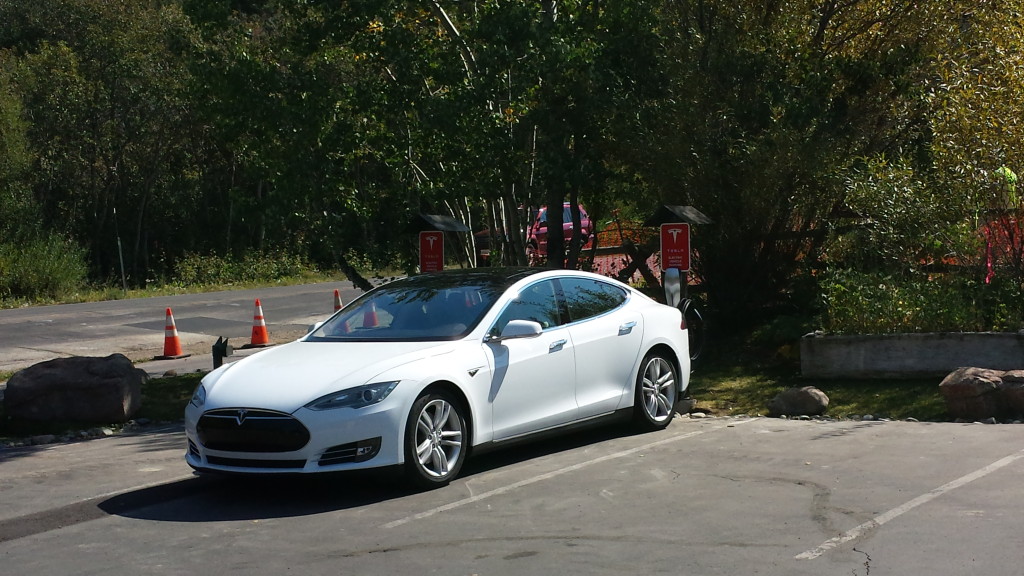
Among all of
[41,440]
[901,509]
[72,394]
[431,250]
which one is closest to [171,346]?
[431,250]

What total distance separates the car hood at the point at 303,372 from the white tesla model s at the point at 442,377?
0.01 metres

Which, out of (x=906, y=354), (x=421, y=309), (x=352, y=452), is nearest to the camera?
(x=352, y=452)

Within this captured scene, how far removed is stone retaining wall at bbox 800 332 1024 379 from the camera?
1132 centimetres

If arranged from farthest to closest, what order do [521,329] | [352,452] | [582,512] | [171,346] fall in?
[171,346] < [521,329] < [352,452] < [582,512]

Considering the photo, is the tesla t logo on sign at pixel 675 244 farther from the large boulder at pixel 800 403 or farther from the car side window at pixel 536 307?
the car side window at pixel 536 307

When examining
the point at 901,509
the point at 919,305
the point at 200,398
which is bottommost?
the point at 901,509

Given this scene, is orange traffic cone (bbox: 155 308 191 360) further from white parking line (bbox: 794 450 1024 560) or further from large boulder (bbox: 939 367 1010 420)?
white parking line (bbox: 794 450 1024 560)

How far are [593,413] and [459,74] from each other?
198 inches

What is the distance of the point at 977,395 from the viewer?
10.0m

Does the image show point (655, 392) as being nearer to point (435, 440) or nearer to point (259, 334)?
point (435, 440)

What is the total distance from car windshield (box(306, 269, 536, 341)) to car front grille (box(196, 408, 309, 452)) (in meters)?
1.28

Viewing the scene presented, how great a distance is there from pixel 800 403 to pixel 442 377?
4.18m

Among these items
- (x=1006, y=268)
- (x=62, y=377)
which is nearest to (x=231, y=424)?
(x=62, y=377)

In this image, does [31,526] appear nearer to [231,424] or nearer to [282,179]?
[231,424]
